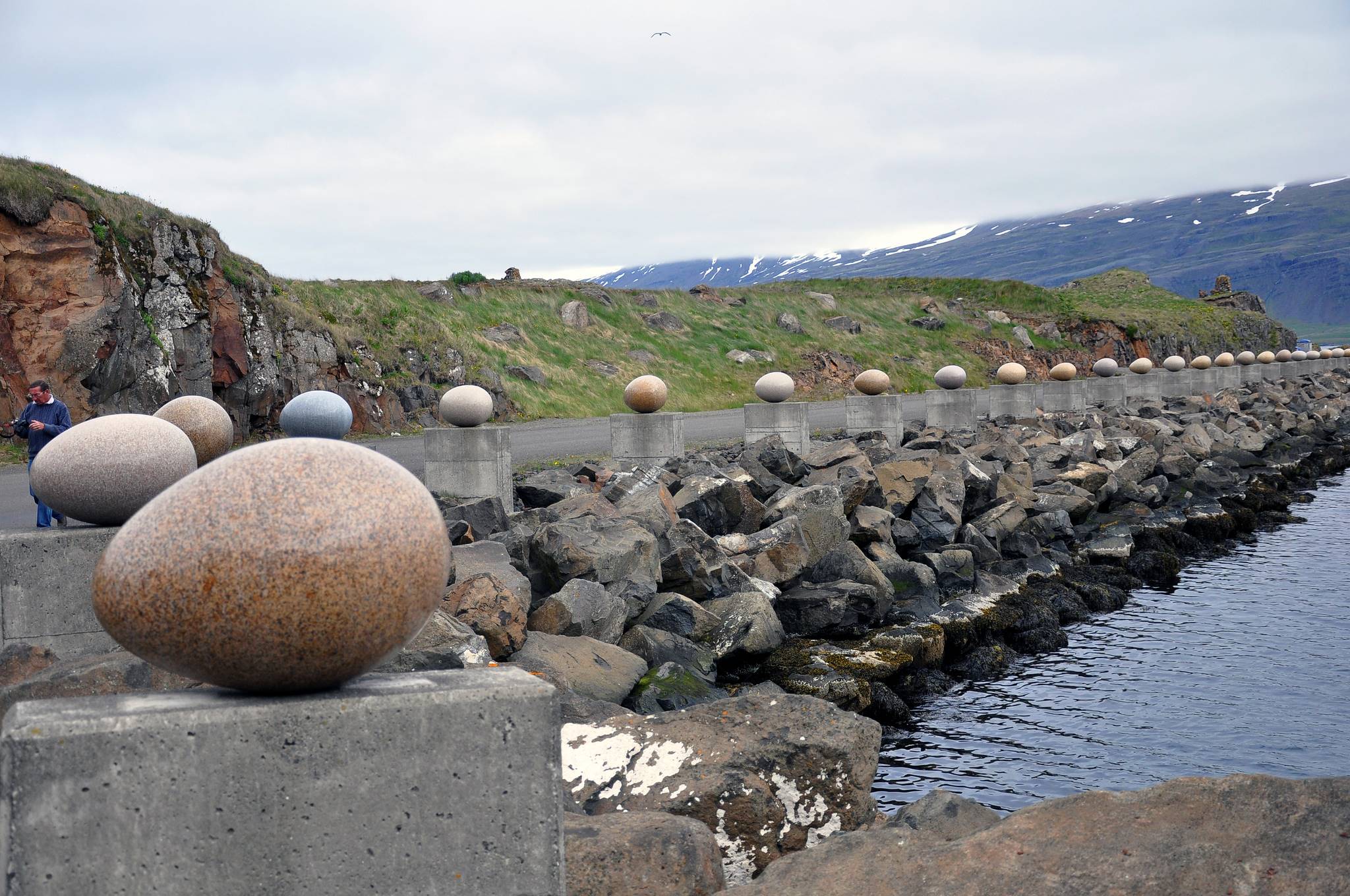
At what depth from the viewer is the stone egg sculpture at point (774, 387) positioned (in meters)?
20.0

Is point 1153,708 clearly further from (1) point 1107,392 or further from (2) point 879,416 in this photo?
(1) point 1107,392

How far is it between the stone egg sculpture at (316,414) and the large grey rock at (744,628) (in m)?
4.01

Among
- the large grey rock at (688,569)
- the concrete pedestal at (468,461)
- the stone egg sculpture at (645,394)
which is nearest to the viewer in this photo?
the large grey rock at (688,569)

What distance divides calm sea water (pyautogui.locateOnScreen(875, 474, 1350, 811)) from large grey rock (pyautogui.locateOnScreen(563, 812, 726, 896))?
395 cm

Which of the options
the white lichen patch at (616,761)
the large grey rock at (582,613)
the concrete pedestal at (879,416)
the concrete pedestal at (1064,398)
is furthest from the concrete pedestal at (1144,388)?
the white lichen patch at (616,761)

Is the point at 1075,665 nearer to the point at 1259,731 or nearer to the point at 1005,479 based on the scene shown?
the point at 1259,731

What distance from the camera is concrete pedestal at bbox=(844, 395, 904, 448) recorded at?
22.9 metres

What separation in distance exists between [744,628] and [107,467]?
5.85 meters

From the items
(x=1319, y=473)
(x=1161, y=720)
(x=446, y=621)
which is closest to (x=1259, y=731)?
(x=1161, y=720)

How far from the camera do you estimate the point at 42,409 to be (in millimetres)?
11258

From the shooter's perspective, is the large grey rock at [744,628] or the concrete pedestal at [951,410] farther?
the concrete pedestal at [951,410]

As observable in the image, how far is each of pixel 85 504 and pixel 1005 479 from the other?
1527 cm

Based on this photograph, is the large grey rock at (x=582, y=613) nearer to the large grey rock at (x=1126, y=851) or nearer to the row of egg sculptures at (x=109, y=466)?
the row of egg sculptures at (x=109, y=466)

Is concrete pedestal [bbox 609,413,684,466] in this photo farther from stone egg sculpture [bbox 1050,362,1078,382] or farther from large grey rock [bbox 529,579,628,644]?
stone egg sculpture [bbox 1050,362,1078,382]
